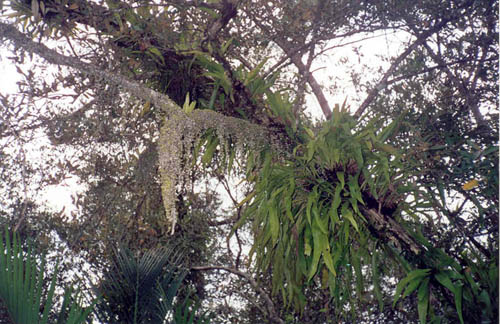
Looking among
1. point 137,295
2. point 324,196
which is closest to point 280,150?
point 324,196

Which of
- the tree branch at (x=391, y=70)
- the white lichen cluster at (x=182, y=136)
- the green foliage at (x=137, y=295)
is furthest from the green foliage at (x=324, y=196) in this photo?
the tree branch at (x=391, y=70)

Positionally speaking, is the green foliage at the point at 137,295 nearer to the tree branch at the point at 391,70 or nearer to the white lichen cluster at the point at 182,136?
the white lichen cluster at the point at 182,136

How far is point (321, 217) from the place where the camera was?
2.25 metres

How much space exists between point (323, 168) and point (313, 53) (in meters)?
1.77

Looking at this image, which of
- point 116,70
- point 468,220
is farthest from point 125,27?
point 468,220

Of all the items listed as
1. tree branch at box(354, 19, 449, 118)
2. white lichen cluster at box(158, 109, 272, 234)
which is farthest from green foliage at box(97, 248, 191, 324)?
tree branch at box(354, 19, 449, 118)

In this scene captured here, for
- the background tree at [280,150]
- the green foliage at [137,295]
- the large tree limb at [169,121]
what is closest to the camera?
the green foliage at [137,295]

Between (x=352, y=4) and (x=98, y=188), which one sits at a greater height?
(x=352, y=4)

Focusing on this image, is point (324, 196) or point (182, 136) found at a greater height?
point (182, 136)

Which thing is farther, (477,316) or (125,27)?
(125,27)

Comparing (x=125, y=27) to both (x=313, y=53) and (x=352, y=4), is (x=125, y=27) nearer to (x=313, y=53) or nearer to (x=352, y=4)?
Answer: (x=352, y=4)

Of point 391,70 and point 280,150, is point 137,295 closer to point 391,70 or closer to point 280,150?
point 280,150

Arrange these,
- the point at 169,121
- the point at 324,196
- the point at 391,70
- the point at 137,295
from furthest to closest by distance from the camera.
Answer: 1. the point at 391,70
2. the point at 324,196
3. the point at 169,121
4. the point at 137,295

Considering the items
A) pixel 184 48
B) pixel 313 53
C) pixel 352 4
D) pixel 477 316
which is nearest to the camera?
pixel 477 316
